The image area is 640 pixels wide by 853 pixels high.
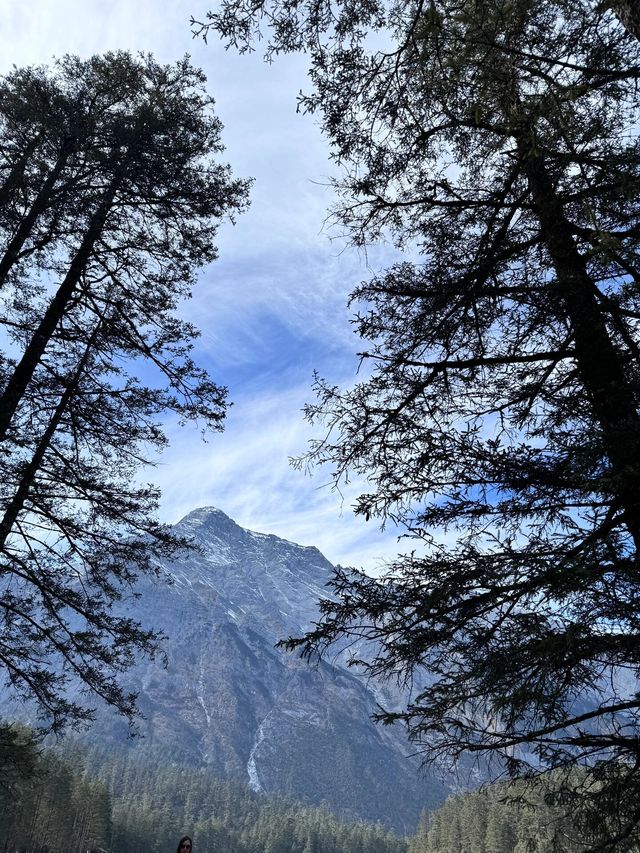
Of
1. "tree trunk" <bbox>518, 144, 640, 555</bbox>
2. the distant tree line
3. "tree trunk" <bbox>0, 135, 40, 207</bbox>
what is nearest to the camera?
"tree trunk" <bbox>518, 144, 640, 555</bbox>

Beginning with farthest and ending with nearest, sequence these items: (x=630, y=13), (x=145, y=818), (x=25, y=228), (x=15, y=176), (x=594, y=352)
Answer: (x=145, y=818)
(x=15, y=176)
(x=25, y=228)
(x=594, y=352)
(x=630, y=13)

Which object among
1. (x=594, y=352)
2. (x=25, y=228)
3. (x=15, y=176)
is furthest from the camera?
(x=15, y=176)

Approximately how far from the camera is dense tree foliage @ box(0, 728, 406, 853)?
4938cm

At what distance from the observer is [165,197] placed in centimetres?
826

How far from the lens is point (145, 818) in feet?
284

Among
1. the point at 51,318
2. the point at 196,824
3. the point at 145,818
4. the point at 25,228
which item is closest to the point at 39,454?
the point at 51,318

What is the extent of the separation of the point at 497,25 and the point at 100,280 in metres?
5.81

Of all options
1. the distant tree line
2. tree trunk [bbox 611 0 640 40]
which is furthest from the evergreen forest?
tree trunk [bbox 611 0 640 40]

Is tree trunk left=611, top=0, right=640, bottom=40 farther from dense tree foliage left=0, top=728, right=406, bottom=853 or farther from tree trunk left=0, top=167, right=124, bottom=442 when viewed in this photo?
dense tree foliage left=0, top=728, right=406, bottom=853

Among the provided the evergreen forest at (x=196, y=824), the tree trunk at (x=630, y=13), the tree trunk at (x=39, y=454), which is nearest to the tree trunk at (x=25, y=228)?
the tree trunk at (x=39, y=454)

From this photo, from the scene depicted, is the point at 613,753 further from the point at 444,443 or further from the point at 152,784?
the point at 152,784

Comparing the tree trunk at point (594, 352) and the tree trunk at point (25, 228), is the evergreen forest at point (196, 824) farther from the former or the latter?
the tree trunk at point (25, 228)

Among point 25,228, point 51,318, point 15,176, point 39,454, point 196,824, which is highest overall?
point 15,176

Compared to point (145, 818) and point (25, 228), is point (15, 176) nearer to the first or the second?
point (25, 228)
